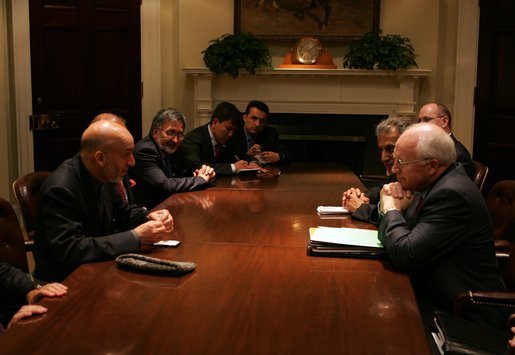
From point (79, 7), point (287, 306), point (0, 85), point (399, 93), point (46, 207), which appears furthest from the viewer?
point (399, 93)

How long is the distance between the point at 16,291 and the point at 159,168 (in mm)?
1842

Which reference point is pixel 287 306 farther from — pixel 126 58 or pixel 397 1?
pixel 397 1

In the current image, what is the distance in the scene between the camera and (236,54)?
6.62 metres

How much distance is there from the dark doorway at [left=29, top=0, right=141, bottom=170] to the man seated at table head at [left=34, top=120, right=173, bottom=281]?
146 inches

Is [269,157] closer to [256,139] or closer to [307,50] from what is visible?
[256,139]

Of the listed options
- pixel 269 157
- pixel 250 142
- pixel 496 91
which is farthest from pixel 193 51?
pixel 496 91

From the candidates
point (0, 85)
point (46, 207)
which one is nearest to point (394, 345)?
point (46, 207)

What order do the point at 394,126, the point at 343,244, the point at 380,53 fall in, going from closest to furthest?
the point at 343,244
the point at 394,126
the point at 380,53

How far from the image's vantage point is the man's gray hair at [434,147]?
97.7 inches

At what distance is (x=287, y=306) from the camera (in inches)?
72.1

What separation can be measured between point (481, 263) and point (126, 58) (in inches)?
191

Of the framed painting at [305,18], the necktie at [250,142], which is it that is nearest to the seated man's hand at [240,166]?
the necktie at [250,142]

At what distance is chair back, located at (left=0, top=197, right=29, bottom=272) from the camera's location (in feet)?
8.76

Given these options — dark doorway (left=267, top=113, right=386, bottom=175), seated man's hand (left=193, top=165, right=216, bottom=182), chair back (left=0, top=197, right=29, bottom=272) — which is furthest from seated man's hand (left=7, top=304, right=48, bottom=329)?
dark doorway (left=267, top=113, right=386, bottom=175)
